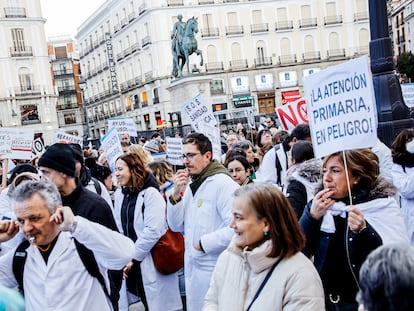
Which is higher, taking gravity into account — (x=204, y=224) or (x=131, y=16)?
(x=131, y=16)

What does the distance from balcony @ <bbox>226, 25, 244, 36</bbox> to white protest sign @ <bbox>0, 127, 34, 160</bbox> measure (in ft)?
144

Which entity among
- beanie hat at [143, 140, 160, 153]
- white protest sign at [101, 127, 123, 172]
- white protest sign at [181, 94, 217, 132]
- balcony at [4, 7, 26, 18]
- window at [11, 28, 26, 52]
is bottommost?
beanie hat at [143, 140, 160, 153]

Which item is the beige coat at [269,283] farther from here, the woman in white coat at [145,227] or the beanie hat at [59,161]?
the woman in white coat at [145,227]

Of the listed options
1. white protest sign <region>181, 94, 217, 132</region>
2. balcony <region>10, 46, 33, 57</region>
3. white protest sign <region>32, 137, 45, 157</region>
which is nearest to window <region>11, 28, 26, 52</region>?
balcony <region>10, 46, 33, 57</region>

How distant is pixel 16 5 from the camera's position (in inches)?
1901

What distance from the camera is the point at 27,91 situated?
4922 cm

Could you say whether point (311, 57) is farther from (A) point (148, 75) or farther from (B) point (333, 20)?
(A) point (148, 75)

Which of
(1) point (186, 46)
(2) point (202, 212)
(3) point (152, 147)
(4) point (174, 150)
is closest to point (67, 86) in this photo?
(1) point (186, 46)

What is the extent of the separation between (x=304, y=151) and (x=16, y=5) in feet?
164

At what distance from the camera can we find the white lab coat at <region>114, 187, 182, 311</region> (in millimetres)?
4469

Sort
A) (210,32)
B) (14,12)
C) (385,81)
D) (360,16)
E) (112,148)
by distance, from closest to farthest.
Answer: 1. (112,148)
2. (385,81)
3. (14,12)
4. (210,32)
5. (360,16)

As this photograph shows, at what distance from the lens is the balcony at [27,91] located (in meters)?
48.8

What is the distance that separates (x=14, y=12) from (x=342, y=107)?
50.8 meters

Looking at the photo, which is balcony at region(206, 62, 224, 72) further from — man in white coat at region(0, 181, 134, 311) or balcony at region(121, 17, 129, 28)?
man in white coat at region(0, 181, 134, 311)
